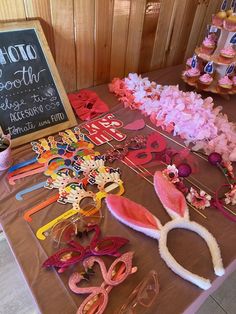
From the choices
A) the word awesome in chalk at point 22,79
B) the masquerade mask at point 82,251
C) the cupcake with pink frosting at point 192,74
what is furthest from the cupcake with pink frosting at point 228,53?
the masquerade mask at point 82,251

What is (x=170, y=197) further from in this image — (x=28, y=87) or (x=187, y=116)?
(x=28, y=87)

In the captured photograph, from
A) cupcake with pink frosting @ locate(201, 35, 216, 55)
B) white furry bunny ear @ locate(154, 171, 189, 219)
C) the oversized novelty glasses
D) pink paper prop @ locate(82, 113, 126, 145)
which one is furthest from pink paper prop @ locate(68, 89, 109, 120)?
the oversized novelty glasses

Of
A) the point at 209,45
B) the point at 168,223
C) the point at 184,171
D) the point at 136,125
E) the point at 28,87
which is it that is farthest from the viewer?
the point at 209,45

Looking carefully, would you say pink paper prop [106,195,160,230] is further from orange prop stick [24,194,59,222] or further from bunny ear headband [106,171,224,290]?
orange prop stick [24,194,59,222]

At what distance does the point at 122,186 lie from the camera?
2.59 feet

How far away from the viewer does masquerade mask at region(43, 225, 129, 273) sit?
1.91 feet

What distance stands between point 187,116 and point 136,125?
0.20 meters

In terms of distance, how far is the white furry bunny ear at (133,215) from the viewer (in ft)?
2.16

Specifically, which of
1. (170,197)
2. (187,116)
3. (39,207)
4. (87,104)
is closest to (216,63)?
(187,116)

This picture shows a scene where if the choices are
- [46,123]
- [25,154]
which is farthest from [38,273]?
[46,123]

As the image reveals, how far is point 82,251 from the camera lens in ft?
1.99

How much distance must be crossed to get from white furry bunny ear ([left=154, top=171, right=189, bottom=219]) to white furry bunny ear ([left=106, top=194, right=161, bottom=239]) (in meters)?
0.06

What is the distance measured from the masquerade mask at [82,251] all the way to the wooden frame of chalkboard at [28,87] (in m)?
0.44

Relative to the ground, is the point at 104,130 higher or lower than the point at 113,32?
lower
